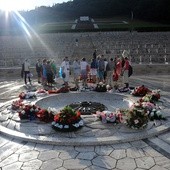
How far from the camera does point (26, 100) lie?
13.4 m

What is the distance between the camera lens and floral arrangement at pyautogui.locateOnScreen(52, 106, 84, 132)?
9648 mm

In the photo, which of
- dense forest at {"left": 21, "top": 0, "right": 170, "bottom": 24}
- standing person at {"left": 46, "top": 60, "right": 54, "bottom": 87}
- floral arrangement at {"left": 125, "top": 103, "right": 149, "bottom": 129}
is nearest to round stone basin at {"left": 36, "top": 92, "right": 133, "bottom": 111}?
floral arrangement at {"left": 125, "top": 103, "right": 149, "bottom": 129}

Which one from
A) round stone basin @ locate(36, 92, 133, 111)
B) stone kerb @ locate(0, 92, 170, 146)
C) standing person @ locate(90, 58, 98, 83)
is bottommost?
round stone basin @ locate(36, 92, 133, 111)

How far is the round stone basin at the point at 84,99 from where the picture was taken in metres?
13.0

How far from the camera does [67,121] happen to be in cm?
966

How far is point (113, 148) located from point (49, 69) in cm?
869

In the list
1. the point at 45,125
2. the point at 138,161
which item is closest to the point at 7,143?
the point at 45,125

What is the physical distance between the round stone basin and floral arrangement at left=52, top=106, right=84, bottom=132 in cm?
300

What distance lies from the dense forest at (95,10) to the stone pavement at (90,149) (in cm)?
7662

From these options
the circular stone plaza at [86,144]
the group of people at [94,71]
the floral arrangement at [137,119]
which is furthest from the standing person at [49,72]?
the floral arrangement at [137,119]

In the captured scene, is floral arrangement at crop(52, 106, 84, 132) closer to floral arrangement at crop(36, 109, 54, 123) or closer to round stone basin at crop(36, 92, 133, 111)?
floral arrangement at crop(36, 109, 54, 123)

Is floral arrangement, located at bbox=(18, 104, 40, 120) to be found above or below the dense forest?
below

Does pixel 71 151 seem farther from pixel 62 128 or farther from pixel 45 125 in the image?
pixel 45 125

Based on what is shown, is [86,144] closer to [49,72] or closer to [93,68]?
[93,68]
